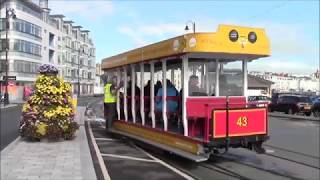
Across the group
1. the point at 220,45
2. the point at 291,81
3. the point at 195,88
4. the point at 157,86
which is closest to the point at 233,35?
the point at 220,45

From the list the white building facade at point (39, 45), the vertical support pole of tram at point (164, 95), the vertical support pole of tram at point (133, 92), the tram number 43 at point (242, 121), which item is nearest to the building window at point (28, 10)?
the white building facade at point (39, 45)

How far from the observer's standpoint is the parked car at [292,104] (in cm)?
4431

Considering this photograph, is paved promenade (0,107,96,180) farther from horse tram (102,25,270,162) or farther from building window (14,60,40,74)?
building window (14,60,40,74)

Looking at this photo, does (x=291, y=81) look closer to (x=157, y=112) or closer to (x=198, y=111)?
(x=157, y=112)

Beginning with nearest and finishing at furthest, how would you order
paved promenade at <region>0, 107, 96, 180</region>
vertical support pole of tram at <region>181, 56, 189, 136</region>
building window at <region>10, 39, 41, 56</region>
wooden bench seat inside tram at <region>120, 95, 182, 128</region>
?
1. paved promenade at <region>0, 107, 96, 180</region>
2. vertical support pole of tram at <region>181, 56, 189, 136</region>
3. wooden bench seat inside tram at <region>120, 95, 182, 128</region>
4. building window at <region>10, 39, 41, 56</region>

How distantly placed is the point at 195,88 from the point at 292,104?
35119 mm

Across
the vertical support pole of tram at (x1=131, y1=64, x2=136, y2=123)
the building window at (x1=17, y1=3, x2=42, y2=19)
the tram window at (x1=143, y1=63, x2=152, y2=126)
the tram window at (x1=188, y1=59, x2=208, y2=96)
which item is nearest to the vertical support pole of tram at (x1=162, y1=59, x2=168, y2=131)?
the tram window at (x1=188, y1=59, x2=208, y2=96)

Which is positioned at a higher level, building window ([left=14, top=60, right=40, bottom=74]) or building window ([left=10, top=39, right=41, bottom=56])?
building window ([left=10, top=39, right=41, bottom=56])

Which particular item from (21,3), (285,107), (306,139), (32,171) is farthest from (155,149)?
(21,3)

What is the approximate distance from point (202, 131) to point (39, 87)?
499 centimetres

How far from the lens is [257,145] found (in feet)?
38.0

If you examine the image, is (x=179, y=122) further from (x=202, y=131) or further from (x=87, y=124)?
(x=87, y=124)

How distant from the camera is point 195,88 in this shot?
11.8 meters

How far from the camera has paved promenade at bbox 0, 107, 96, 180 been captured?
8727 mm
